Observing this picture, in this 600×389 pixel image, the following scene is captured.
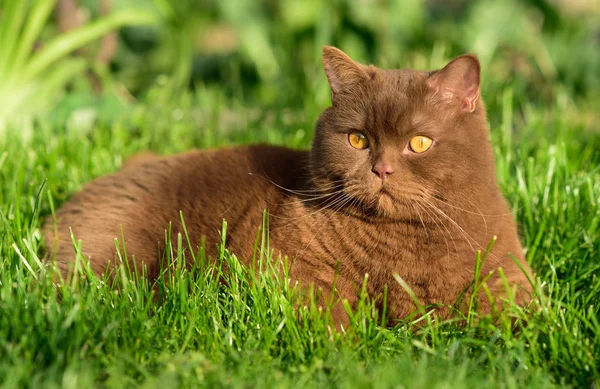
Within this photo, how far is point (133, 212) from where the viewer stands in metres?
2.20

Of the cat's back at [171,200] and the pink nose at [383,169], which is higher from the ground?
the pink nose at [383,169]

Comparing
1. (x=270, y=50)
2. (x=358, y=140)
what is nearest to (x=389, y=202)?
(x=358, y=140)

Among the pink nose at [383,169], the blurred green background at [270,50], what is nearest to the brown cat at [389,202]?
the pink nose at [383,169]

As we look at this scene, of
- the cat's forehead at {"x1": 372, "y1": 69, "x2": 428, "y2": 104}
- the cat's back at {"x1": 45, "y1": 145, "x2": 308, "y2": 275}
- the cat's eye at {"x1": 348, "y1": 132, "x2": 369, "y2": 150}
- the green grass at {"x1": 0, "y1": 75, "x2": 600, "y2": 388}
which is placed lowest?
the green grass at {"x1": 0, "y1": 75, "x2": 600, "y2": 388}

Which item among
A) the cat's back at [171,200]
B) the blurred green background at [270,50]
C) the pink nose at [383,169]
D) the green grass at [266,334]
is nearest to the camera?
the green grass at [266,334]

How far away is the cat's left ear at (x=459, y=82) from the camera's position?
5.97 ft

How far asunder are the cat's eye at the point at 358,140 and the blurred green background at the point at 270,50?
1.59 m

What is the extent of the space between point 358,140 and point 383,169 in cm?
15

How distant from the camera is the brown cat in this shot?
1808 mm

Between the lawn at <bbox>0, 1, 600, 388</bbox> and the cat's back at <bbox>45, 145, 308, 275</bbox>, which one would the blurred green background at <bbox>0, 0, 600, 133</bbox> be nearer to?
the lawn at <bbox>0, 1, 600, 388</bbox>

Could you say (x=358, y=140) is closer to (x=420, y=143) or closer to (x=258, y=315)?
(x=420, y=143)

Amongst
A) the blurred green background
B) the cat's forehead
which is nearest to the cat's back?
the cat's forehead

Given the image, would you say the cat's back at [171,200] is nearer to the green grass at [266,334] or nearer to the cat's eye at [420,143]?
the green grass at [266,334]

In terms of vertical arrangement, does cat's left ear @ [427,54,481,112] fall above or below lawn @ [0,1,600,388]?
above
